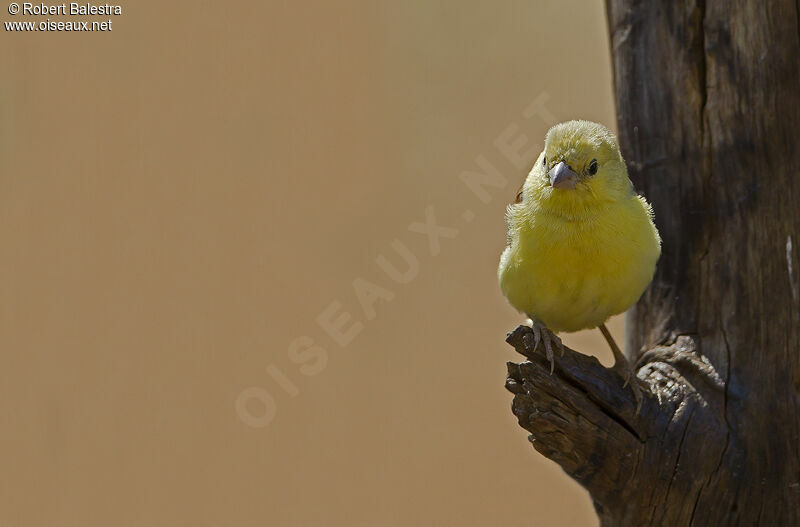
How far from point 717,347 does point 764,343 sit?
165 millimetres

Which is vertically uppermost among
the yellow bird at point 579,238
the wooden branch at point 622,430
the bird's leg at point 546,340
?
the yellow bird at point 579,238

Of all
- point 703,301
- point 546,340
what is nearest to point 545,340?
point 546,340

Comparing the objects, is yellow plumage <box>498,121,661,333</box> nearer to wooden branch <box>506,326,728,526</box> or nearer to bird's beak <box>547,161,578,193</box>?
bird's beak <box>547,161,578,193</box>

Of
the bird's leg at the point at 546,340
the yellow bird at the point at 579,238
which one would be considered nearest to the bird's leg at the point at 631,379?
the yellow bird at the point at 579,238

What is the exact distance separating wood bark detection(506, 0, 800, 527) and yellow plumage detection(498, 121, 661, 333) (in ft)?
0.85

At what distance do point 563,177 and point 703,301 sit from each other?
831 mm

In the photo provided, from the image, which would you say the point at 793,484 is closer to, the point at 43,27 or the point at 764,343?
the point at 764,343

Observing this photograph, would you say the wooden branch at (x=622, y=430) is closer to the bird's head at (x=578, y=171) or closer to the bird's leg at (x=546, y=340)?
the bird's leg at (x=546, y=340)

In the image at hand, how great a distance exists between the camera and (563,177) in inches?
117

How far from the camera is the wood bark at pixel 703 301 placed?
2.86 metres

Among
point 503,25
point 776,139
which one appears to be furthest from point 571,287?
point 503,25

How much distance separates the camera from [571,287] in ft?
9.79

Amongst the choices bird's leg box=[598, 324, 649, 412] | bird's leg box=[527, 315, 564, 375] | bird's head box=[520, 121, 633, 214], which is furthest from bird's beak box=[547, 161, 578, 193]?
bird's leg box=[598, 324, 649, 412]

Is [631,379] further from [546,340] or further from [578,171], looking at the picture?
[578,171]
